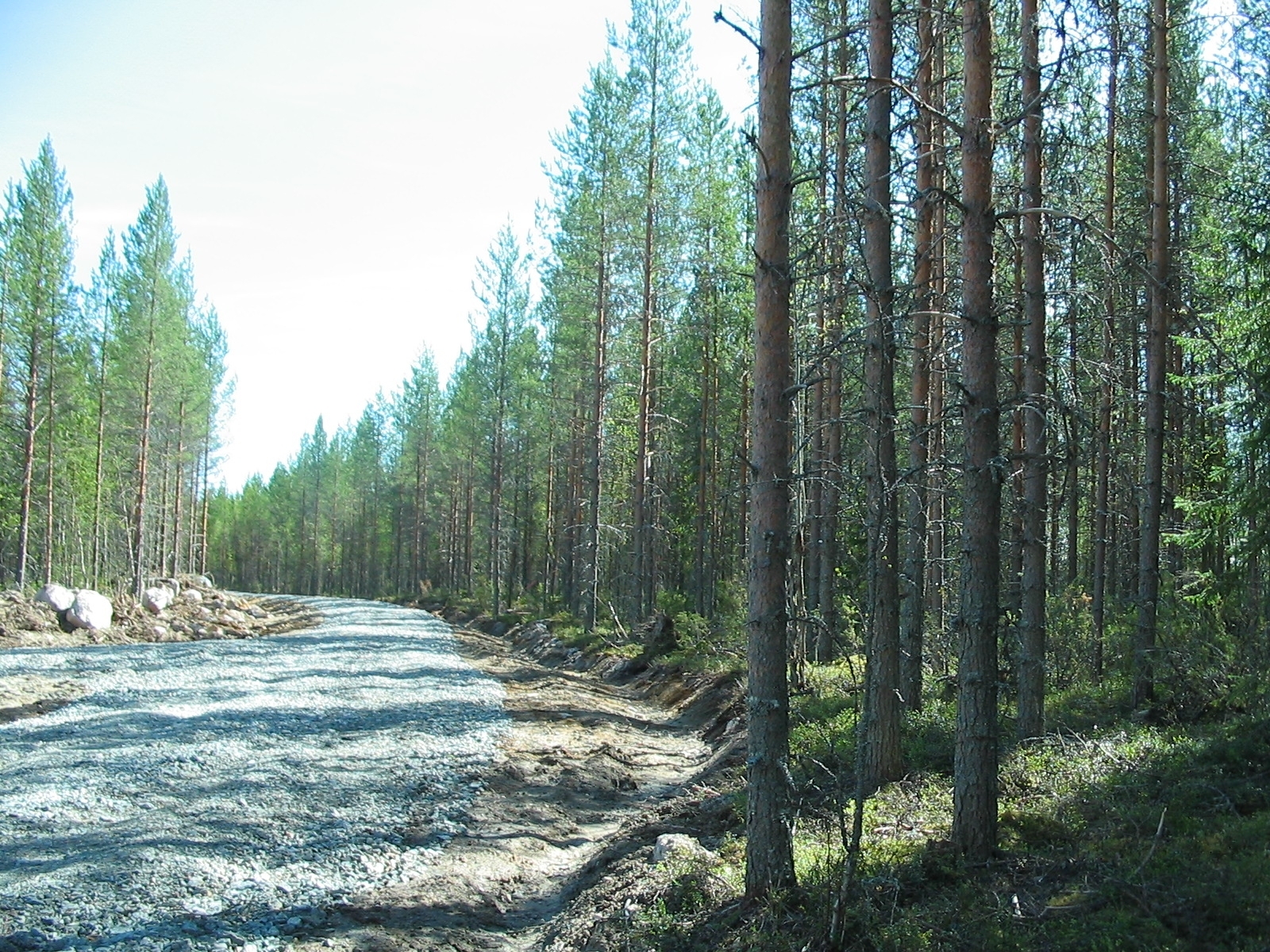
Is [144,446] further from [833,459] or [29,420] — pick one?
[833,459]

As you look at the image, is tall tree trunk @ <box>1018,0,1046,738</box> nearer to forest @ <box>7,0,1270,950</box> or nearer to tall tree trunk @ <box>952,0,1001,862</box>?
forest @ <box>7,0,1270,950</box>

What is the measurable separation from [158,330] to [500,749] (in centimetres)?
3017

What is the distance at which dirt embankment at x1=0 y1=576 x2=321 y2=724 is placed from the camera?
14852 mm

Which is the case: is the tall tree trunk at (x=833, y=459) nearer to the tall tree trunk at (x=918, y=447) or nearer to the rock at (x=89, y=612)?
the tall tree trunk at (x=918, y=447)

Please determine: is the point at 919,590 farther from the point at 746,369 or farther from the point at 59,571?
the point at 59,571

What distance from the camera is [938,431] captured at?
9906mm

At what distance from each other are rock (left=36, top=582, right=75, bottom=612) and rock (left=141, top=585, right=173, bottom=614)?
15.0 feet

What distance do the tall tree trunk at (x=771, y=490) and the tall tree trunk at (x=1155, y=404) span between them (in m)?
6.19

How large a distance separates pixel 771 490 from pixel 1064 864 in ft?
9.42

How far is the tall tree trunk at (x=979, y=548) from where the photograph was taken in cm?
549

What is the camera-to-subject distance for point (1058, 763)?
7340 mm

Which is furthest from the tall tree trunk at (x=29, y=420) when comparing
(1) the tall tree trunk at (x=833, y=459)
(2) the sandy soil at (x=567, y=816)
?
(1) the tall tree trunk at (x=833, y=459)

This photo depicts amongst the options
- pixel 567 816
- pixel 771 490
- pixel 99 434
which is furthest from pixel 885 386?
pixel 99 434

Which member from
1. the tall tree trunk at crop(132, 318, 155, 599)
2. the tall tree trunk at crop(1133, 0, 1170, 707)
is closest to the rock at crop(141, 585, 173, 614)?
the tall tree trunk at crop(132, 318, 155, 599)
